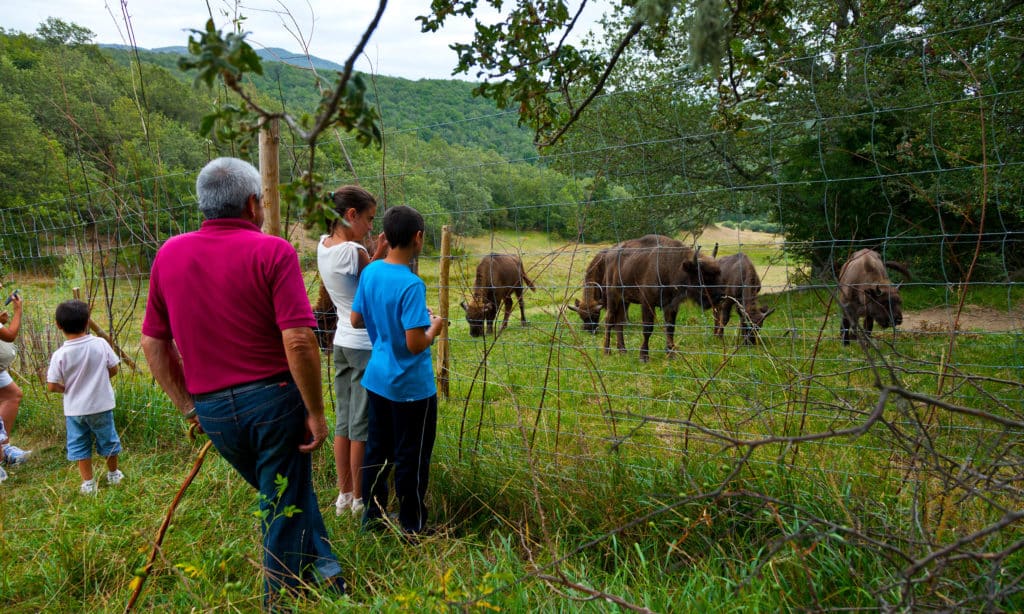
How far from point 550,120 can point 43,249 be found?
8.08 metres

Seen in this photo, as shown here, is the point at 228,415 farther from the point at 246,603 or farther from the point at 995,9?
the point at 995,9

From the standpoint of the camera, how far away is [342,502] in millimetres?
3684

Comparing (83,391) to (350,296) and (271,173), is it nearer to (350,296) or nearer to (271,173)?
(271,173)

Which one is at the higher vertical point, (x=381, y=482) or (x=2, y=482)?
(x=381, y=482)

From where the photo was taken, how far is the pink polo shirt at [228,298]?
98.6 inches

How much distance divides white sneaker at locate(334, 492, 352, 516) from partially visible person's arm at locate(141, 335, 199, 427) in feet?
3.64

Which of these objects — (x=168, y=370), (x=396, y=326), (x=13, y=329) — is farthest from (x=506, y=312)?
(x=13, y=329)

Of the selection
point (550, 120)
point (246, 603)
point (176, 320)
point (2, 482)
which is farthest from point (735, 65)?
point (2, 482)

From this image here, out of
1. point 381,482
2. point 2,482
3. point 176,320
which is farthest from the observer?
point 2,482

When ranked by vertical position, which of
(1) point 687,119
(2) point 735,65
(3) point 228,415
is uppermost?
(1) point 687,119

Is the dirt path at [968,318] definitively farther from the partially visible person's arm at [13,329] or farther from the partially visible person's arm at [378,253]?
the partially visible person's arm at [13,329]

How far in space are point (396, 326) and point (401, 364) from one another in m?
0.19

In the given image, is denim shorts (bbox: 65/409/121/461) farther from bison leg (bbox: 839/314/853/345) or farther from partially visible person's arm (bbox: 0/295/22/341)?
bison leg (bbox: 839/314/853/345)

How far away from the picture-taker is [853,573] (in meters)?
2.34
